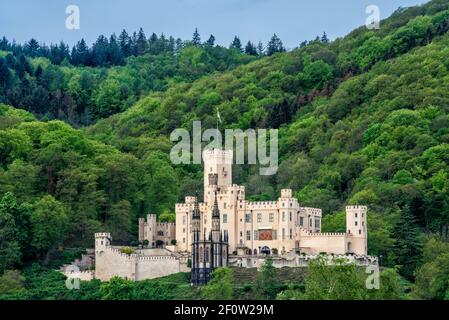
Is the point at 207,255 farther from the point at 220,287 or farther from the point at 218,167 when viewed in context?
the point at 218,167

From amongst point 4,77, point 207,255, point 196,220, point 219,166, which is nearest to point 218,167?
point 219,166

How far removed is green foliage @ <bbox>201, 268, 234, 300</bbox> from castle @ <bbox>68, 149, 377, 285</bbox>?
7.20ft

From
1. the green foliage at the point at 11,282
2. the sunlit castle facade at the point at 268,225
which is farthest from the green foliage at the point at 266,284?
the green foliage at the point at 11,282

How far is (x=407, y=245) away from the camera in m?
110

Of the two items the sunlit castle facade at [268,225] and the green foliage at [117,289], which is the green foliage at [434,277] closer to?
the sunlit castle facade at [268,225]

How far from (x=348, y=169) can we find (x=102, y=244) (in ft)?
131

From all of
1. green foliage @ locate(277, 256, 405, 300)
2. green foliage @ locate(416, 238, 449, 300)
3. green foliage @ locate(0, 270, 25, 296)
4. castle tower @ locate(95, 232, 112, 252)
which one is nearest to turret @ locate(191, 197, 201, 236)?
castle tower @ locate(95, 232, 112, 252)

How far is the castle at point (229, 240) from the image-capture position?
102 meters

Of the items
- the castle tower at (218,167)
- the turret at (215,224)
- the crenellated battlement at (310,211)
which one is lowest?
the turret at (215,224)

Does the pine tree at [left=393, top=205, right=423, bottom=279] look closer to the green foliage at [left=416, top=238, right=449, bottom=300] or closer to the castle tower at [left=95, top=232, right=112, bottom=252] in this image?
the green foliage at [left=416, top=238, right=449, bottom=300]

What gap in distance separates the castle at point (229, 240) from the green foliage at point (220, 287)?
2194mm

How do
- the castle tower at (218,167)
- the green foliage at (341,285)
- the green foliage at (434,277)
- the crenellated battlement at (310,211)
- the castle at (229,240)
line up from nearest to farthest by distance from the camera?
the green foliage at (341,285) < the green foliage at (434,277) < the castle at (229,240) < the crenellated battlement at (310,211) < the castle tower at (218,167)

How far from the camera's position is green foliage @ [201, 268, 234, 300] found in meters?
94.4

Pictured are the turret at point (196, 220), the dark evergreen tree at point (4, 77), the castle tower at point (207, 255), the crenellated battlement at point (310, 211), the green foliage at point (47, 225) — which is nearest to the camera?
the castle tower at point (207, 255)
